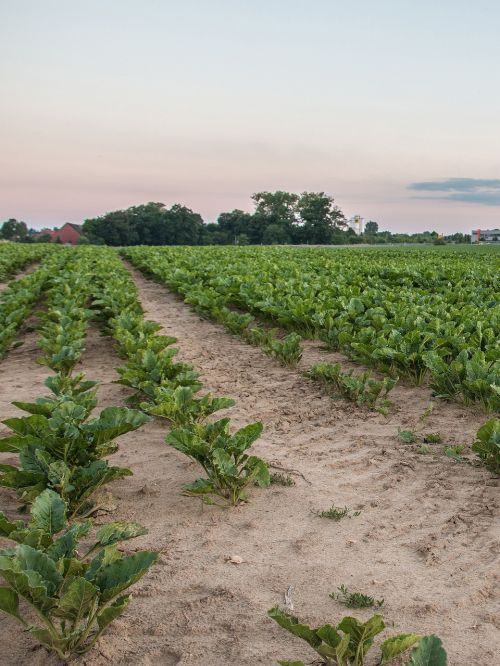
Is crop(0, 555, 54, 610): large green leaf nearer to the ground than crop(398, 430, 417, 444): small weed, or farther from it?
farther from it

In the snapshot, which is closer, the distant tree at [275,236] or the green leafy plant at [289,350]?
the green leafy plant at [289,350]

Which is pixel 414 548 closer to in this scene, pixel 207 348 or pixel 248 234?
pixel 207 348

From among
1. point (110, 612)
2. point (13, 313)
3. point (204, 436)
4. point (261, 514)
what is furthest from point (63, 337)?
point (110, 612)

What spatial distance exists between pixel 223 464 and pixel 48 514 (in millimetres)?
1111

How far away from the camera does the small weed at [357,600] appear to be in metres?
2.90

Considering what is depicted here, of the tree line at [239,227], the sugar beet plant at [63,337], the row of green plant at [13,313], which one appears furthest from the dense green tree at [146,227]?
the sugar beet plant at [63,337]

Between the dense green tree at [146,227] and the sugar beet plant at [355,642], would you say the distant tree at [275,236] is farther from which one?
the sugar beet plant at [355,642]

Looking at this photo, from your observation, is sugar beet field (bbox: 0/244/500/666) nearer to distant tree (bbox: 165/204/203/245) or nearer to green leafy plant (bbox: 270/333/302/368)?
green leafy plant (bbox: 270/333/302/368)

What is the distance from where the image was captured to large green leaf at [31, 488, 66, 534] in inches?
122

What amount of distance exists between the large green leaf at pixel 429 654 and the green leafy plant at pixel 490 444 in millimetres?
2215

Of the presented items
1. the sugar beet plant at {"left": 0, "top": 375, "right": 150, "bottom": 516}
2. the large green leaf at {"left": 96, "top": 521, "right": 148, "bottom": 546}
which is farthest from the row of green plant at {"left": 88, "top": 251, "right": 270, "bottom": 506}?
the large green leaf at {"left": 96, "top": 521, "right": 148, "bottom": 546}

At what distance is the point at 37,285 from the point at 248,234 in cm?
8250

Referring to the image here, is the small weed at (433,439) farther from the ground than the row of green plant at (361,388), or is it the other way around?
the row of green plant at (361,388)

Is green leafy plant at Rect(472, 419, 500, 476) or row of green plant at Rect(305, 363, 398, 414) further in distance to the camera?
row of green plant at Rect(305, 363, 398, 414)
